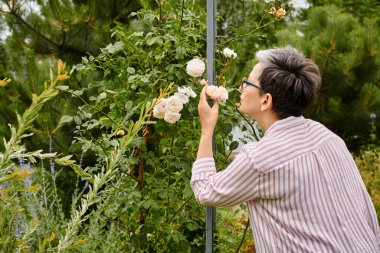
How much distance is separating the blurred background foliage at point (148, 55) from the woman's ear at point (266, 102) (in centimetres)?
47

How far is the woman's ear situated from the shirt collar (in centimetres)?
5

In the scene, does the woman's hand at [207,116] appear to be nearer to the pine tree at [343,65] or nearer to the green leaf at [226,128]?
the green leaf at [226,128]

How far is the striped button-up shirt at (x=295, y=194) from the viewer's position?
54.9 inches

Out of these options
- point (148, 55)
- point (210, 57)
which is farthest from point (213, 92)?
point (148, 55)

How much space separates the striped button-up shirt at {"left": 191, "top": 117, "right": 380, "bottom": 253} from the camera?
4.58 ft

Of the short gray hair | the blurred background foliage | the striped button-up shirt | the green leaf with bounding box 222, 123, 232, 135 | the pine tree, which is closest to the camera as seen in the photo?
the striped button-up shirt

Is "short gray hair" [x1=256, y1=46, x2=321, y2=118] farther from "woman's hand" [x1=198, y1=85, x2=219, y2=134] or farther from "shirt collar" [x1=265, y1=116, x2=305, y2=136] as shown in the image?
"woman's hand" [x1=198, y1=85, x2=219, y2=134]

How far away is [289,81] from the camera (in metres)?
1.50

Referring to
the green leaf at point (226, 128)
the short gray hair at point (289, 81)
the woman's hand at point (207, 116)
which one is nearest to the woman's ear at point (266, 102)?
the short gray hair at point (289, 81)

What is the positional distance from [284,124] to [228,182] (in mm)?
231

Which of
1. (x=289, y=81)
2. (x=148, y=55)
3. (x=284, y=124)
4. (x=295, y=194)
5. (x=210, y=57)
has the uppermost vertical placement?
(x=148, y=55)

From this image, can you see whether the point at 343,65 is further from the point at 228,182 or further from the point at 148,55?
the point at 228,182

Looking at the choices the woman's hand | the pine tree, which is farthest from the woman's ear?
the pine tree

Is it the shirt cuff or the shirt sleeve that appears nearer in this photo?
the shirt sleeve
